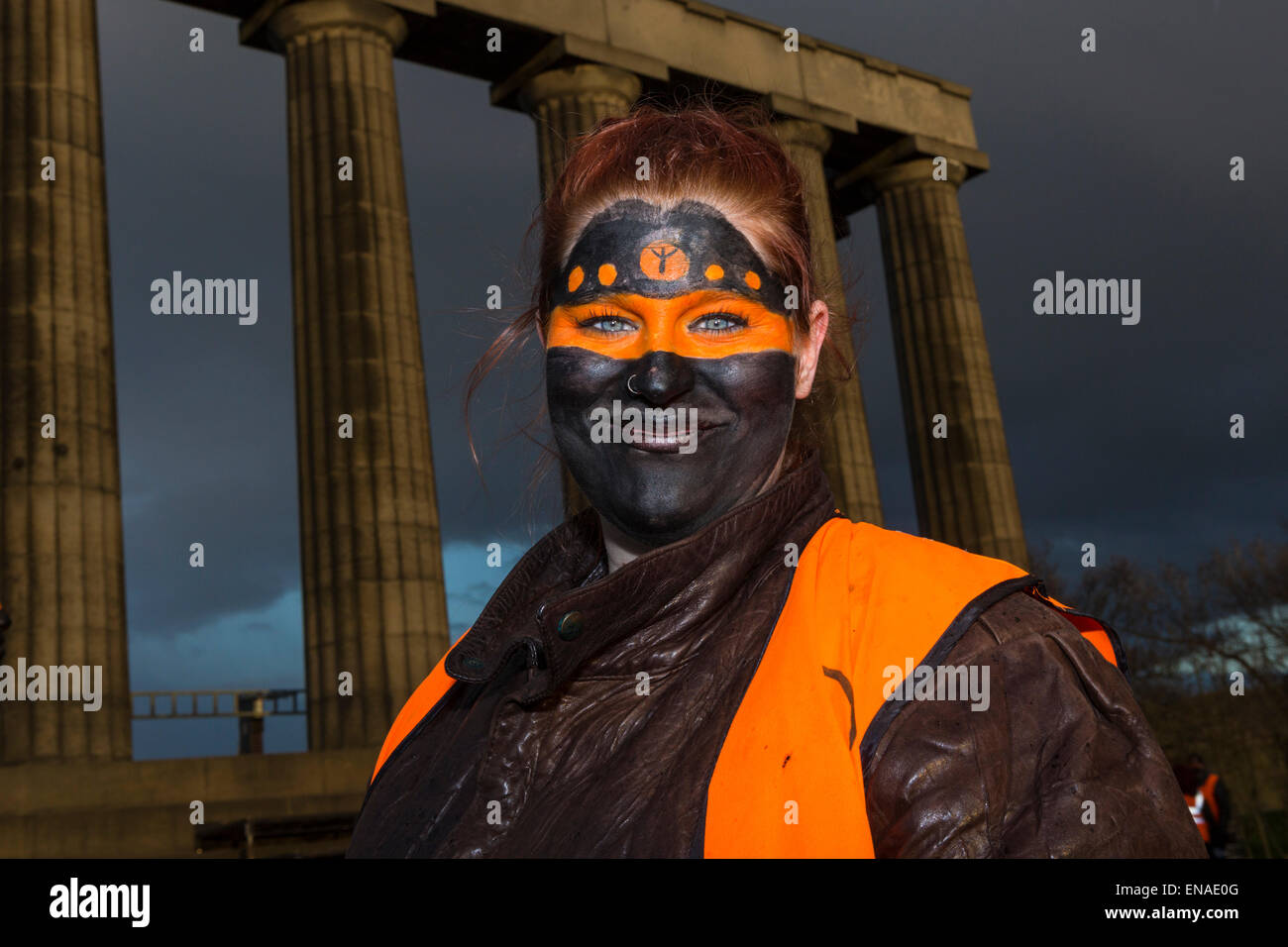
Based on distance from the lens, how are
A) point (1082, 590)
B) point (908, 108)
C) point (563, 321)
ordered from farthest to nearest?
point (1082, 590), point (908, 108), point (563, 321)

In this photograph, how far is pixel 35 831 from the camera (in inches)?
727

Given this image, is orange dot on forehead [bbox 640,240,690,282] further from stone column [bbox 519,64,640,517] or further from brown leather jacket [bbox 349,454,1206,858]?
stone column [bbox 519,64,640,517]

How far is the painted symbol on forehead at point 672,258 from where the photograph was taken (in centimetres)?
293

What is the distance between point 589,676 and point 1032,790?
3.50 feet

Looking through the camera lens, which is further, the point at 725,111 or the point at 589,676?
the point at 725,111

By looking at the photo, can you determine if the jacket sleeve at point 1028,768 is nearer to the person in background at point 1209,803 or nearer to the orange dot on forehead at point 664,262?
the orange dot on forehead at point 664,262

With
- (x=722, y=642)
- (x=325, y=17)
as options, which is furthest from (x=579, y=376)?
(x=325, y=17)

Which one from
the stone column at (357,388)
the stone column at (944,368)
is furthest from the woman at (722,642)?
the stone column at (944,368)

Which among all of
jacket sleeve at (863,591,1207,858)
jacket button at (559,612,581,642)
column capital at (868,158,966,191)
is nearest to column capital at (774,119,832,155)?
column capital at (868,158,966,191)

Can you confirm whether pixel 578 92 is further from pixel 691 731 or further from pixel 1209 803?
pixel 691 731

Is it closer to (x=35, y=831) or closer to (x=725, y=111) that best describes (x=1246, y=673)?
(x=35, y=831)

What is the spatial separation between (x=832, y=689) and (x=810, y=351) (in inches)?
46.6

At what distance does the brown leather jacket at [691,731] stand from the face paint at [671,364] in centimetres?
15

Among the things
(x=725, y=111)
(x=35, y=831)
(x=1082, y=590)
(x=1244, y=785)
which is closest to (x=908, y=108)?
(x=1082, y=590)
